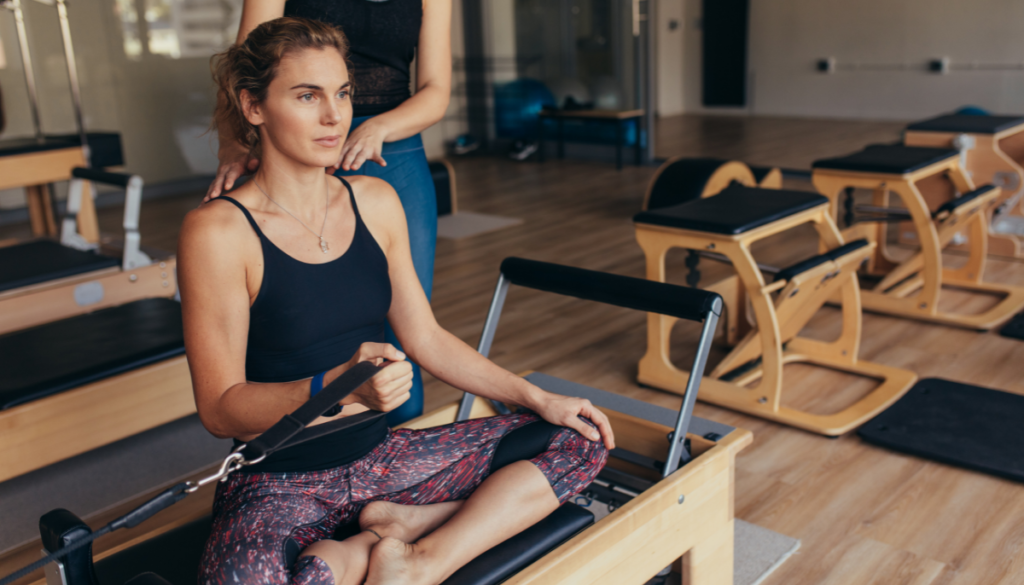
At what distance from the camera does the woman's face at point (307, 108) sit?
3.48ft

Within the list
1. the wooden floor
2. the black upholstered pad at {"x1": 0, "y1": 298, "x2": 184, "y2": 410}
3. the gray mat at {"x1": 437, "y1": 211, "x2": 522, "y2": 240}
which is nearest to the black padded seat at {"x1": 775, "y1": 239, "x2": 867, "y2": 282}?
the wooden floor

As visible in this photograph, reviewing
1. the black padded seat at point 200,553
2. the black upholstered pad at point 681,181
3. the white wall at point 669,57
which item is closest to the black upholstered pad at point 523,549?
the black padded seat at point 200,553

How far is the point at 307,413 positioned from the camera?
32.9 inches

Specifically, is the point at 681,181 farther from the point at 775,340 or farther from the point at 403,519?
the point at 403,519

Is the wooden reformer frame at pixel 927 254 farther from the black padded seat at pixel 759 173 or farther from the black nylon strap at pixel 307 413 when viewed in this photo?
the black nylon strap at pixel 307 413

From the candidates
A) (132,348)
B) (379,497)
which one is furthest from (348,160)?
(132,348)

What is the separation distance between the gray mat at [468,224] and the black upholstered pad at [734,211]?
2.25 meters

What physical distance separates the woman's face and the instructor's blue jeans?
0.36 meters

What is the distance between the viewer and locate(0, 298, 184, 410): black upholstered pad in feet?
5.74

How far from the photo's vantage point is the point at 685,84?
10211mm

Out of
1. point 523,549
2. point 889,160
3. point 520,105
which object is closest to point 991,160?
point 889,160

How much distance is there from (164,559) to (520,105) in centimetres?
641

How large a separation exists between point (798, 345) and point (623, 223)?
2142 millimetres

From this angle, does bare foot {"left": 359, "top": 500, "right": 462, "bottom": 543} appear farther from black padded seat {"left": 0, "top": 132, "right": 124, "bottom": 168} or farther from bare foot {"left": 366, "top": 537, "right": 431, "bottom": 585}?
black padded seat {"left": 0, "top": 132, "right": 124, "bottom": 168}
